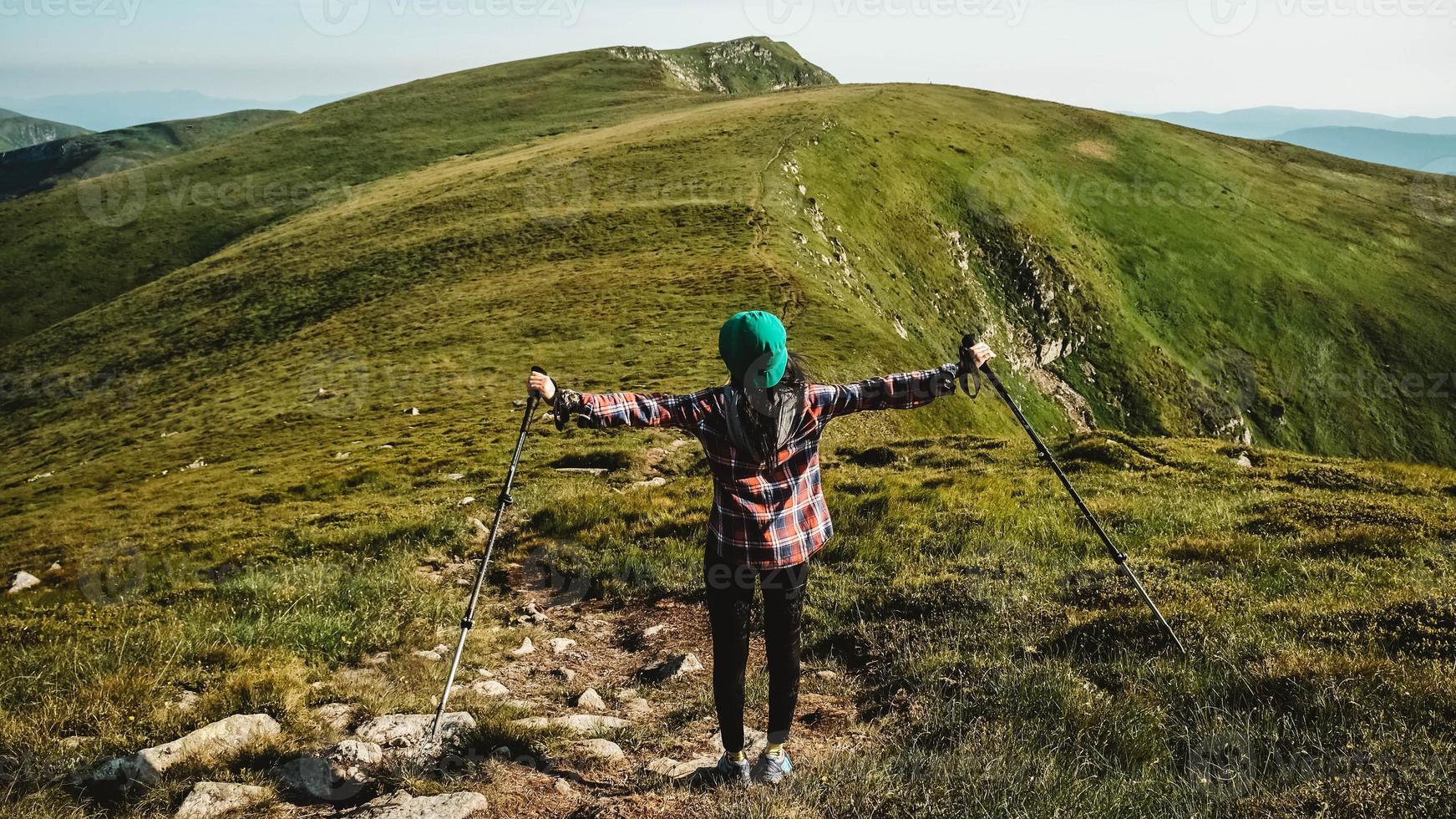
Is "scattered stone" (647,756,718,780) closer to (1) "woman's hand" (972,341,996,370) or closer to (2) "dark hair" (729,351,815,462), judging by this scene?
(2) "dark hair" (729,351,815,462)

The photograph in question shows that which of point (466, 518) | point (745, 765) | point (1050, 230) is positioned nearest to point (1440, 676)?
point (745, 765)

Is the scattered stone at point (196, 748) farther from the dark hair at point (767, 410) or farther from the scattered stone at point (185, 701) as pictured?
the dark hair at point (767, 410)

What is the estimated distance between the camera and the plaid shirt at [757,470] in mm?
5285

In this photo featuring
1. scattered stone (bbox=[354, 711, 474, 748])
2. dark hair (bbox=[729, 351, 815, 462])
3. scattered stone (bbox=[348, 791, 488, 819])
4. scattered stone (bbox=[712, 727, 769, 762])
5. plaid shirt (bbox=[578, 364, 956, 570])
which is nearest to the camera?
scattered stone (bbox=[348, 791, 488, 819])

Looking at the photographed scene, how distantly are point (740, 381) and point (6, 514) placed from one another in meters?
42.6

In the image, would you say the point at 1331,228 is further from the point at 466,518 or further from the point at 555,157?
the point at 466,518

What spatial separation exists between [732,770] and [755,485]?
6.79 ft

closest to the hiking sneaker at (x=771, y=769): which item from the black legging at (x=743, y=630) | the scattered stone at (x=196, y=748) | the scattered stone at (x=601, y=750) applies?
the black legging at (x=743, y=630)

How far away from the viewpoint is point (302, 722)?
20.3 ft

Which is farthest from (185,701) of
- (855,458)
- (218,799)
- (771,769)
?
(855,458)

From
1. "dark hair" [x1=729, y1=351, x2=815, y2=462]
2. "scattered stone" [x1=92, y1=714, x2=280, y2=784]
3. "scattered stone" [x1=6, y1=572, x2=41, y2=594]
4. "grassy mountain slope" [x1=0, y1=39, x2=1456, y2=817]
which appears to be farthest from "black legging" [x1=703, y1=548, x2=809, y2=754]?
"scattered stone" [x1=6, y1=572, x2=41, y2=594]

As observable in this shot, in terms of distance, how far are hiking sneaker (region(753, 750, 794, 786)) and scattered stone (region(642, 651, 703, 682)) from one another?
106 inches

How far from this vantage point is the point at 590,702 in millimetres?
7453

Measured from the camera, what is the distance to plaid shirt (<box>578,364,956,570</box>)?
5.29 meters
